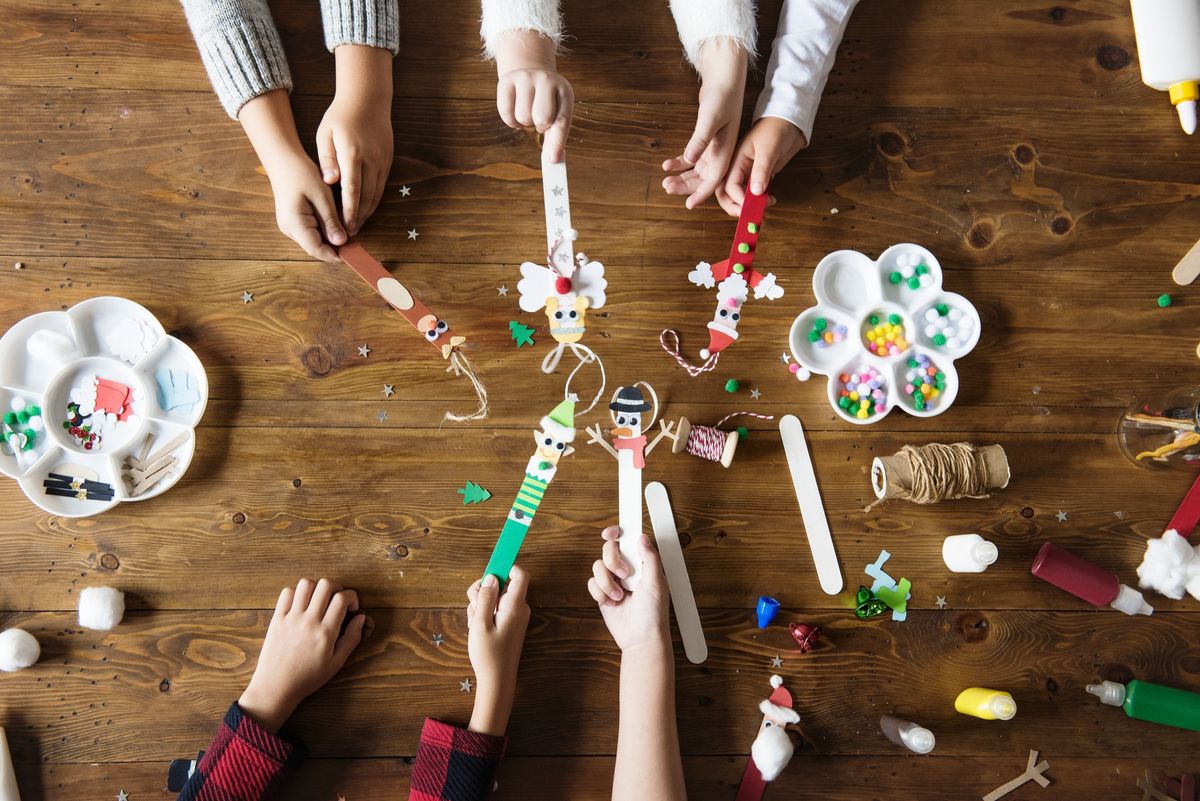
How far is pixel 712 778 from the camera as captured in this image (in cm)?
102

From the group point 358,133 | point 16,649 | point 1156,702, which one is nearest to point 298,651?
point 16,649

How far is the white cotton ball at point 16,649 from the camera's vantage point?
96cm

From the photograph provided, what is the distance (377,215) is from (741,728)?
86 centimetres

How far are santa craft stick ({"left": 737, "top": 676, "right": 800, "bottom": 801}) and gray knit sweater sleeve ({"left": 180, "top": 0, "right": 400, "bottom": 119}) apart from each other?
3.39 ft

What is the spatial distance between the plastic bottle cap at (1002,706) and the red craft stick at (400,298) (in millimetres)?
849

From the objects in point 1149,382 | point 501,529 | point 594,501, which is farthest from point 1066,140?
point 501,529

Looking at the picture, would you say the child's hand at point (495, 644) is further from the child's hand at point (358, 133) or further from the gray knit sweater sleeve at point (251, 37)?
the gray knit sweater sleeve at point (251, 37)

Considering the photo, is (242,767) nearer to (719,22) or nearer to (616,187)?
(616,187)

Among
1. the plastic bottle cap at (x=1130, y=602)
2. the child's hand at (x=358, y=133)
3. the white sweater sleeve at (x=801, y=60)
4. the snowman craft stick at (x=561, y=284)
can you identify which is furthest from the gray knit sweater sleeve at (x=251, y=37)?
the plastic bottle cap at (x=1130, y=602)

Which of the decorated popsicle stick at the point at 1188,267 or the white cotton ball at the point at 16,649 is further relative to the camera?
the decorated popsicle stick at the point at 1188,267

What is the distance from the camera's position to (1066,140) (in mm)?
1127

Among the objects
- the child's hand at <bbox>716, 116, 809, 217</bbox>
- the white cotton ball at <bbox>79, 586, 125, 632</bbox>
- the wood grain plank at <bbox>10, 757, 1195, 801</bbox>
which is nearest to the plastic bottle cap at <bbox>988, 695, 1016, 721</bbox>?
the wood grain plank at <bbox>10, 757, 1195, 801</bbox>

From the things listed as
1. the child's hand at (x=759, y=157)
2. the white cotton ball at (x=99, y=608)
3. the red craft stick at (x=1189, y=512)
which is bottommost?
the white cotton ball at (x=99, y=608)

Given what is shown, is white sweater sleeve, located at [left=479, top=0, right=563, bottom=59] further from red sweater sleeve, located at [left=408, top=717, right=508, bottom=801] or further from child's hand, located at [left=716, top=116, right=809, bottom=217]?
red sweater sleeve, located at [left=408, top=717, right=508, bottom=801]
